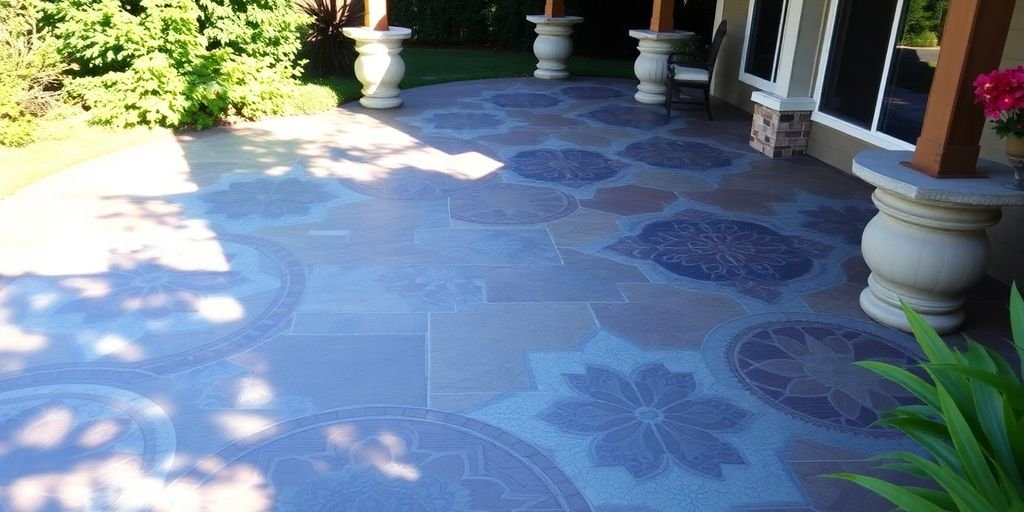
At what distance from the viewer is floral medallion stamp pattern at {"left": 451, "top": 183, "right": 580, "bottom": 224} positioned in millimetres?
5238

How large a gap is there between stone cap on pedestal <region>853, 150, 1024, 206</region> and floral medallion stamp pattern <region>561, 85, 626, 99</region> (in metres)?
6.18

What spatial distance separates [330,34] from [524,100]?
2884mm

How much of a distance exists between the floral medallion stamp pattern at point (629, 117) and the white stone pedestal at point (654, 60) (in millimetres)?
399

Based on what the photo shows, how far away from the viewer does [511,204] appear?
5.53 metres

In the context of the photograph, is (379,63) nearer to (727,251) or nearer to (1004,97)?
(727,251)

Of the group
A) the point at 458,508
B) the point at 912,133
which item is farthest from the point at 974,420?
the point at 912,133

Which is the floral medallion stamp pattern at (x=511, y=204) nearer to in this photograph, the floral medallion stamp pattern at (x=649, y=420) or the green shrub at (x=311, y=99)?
the floral medallion stamp pattern at (x=649, y=420)

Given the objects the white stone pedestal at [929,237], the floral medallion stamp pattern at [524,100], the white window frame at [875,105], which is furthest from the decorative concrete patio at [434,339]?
the floral medallion stamp pattern at [524,100]

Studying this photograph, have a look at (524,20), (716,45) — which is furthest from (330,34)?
(716,45)

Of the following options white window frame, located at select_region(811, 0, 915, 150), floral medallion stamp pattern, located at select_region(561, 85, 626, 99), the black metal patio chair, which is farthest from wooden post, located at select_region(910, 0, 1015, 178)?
floral medallion stamp pattern, located at select_region(561, 85, 626, 99)

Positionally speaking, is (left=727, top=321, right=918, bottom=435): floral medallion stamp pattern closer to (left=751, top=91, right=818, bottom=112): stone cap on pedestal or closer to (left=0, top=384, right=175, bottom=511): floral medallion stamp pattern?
(left=0, top=384, right=175, bottom=511): floral medallion stamp pattern

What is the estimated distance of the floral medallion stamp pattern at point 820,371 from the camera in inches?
121

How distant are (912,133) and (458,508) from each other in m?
5.15

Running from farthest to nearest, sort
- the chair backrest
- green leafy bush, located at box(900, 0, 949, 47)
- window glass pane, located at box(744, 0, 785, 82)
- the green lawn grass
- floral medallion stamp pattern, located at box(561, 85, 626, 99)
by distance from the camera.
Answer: floral medallion stamp pattern, located at box(561, 85, 626, 99) → the chair backrest → window glass pane, located at box(744, 0, 785, 82) → the green lawn grass → green leafy bush, located at box(900, 0, 949, 47)
